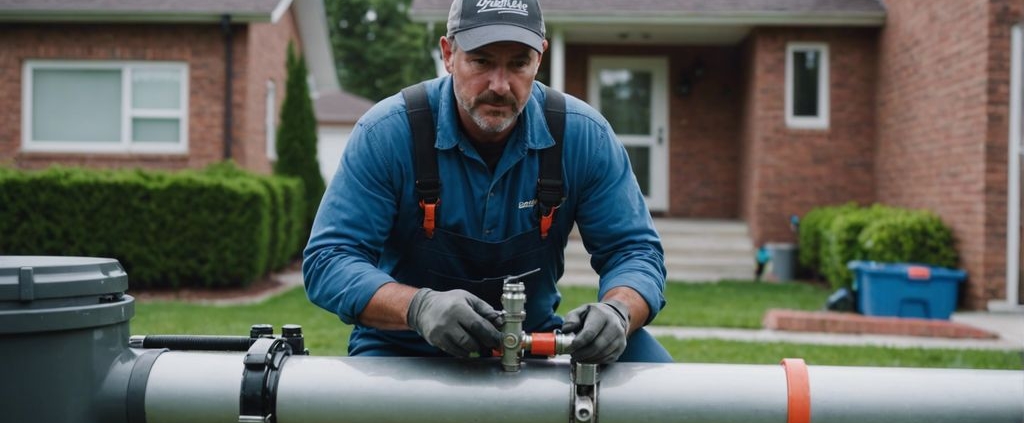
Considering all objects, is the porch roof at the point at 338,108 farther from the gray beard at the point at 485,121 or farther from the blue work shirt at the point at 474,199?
the gray beard at the point at 485,121

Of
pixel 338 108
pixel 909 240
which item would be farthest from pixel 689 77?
pixel 338 108

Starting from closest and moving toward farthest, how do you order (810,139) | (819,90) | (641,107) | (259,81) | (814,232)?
(814,232) → (810,139) → (819,90) → (259,81) → (641,107)

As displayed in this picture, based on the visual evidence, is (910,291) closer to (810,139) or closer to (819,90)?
(810,139)

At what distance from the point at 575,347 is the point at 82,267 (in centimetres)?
105

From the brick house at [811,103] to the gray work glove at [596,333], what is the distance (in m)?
8.08

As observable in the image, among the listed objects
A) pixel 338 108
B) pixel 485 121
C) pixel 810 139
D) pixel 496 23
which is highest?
pixel 338 108

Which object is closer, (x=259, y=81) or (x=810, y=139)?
(x=810, y=139)

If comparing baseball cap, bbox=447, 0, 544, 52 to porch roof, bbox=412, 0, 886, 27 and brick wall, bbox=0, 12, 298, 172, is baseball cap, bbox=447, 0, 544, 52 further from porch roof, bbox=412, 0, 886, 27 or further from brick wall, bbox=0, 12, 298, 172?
brick wall, bbox=0, 12, 298, 172

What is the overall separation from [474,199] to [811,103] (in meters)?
11.3

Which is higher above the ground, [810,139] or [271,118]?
[271,118]

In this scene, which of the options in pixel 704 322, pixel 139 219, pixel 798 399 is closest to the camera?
pixel 798 399

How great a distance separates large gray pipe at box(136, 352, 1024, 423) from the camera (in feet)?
6.52

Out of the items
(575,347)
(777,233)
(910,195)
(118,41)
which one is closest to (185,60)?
(118,41)

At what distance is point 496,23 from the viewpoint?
2547mm
